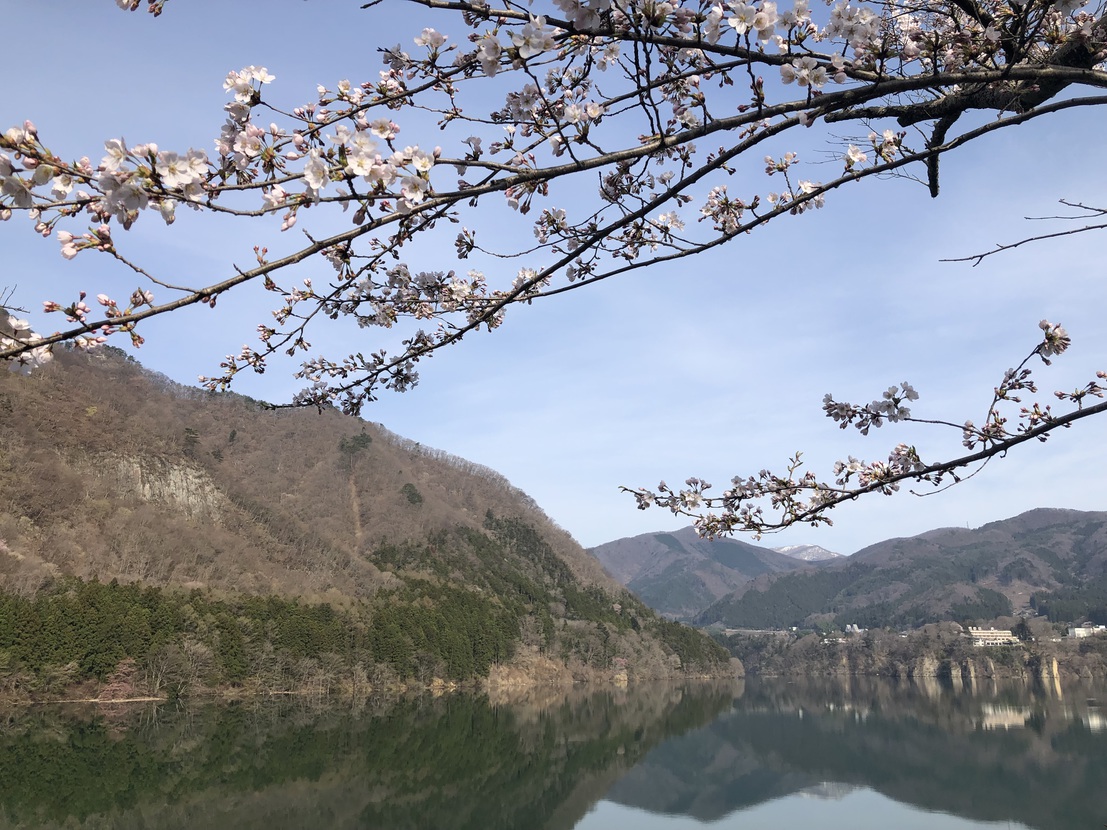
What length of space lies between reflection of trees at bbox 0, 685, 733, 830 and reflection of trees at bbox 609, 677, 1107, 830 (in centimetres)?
258

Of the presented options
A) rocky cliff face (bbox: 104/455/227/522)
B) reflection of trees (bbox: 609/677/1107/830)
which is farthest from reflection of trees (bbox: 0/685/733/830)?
rocky cliff face (bbox: 104/455/227/522)

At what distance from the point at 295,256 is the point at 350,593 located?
7862cm

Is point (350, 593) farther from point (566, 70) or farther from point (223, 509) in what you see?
point (566, 70)

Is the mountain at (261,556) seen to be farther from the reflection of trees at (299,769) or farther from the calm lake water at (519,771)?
the reflection of trees at (299,769)

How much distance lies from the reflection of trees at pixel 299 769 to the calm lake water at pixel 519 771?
97 millimetres

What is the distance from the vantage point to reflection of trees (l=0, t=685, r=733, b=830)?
1670 centimetres

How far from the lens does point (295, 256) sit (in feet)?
7.53

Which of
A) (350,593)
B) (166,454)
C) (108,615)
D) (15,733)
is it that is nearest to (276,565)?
(350,593)

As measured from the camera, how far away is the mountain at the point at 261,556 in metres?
40.2

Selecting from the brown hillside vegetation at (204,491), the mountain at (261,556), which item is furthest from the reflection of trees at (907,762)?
the mountain at (261,556)

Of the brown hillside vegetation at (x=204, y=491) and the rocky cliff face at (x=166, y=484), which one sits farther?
the rocky cliff face at (x=166, y=484)

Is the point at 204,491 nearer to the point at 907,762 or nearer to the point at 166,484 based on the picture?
the point at 166,484

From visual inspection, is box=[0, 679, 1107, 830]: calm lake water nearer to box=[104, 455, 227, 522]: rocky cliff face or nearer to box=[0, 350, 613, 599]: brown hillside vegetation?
box=[0, 350, 613, 599]: brown hillside vegetation

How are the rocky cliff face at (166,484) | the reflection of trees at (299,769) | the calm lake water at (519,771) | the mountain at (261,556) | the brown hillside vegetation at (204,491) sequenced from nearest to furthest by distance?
the reflection of trees at (299,769)
the calm lake water at (519,771)
the mountain at (261,556)
the brown hillside vegetation at (204,491)
the rocky cliff face at (166,484)
